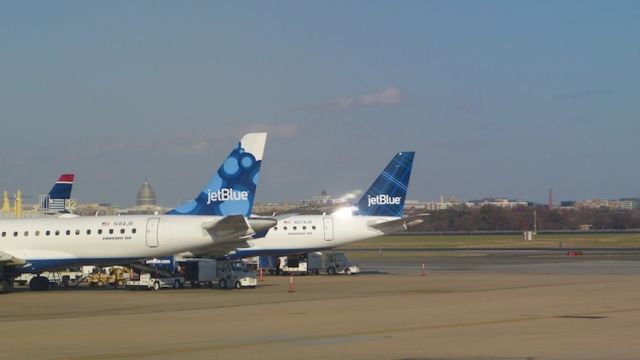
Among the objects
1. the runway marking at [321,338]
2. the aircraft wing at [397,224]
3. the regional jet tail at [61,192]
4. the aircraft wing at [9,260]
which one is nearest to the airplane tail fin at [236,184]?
the aircraft wing at [9,260]

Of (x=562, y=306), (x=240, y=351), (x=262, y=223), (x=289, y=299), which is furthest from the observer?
(x=262, y=223)

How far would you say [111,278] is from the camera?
60.3 meters

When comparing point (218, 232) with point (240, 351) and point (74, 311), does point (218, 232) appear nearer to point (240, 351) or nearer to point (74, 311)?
point (74, 311)

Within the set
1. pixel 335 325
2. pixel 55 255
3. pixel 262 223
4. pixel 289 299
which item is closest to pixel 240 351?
pixel 335 325

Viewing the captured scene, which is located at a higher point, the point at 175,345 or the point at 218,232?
the point at 218,232

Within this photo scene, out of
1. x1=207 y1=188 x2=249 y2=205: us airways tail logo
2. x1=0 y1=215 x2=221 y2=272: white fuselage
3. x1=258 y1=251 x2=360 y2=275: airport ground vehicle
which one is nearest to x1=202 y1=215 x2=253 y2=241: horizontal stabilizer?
x1=0 y1=215 x2=221 y2=272: white fuselage

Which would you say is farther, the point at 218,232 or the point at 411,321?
the point at 218,232

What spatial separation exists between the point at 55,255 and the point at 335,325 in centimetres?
2607

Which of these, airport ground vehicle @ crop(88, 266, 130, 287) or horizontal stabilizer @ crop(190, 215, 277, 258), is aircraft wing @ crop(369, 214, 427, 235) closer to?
horizontal stabilizer @ crop(190, 215, 277, 258)

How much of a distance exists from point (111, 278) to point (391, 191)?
1920cm

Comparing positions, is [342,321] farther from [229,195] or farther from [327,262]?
[327,262]

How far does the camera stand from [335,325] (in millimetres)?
30453

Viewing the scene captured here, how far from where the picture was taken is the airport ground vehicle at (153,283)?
53.0 meters

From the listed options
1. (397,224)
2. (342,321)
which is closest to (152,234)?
(397,224)
